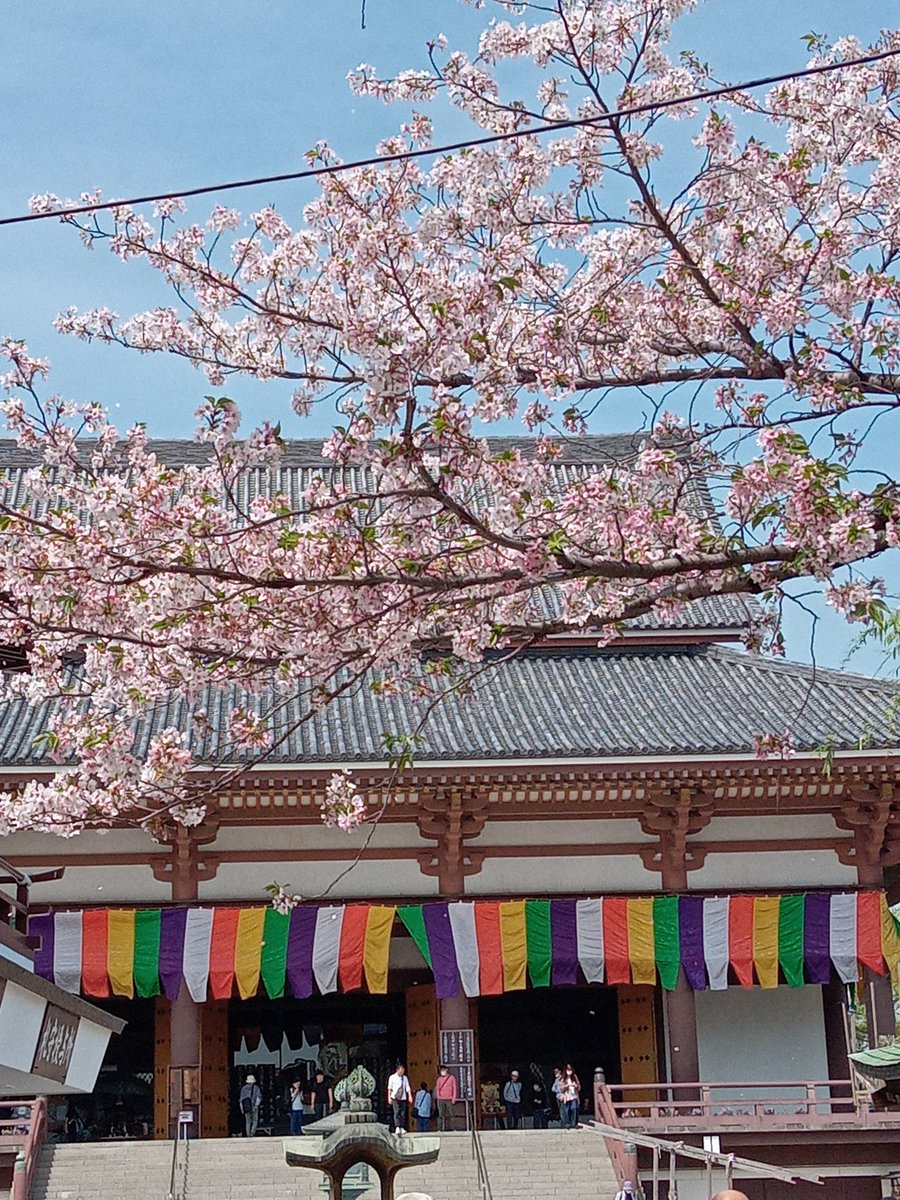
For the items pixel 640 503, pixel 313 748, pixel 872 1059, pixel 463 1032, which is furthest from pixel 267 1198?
pixel 640 503

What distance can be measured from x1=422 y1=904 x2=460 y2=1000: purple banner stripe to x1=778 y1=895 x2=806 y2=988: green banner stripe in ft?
12.9

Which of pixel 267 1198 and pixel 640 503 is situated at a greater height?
pixel 640 503

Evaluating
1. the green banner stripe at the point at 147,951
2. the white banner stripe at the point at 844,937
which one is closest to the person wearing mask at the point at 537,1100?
the white banner stripe at the point at 844,937

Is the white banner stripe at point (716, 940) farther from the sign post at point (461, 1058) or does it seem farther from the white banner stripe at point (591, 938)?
the sign post at point (461, 1058)

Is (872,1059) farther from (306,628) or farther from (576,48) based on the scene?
(576,48)

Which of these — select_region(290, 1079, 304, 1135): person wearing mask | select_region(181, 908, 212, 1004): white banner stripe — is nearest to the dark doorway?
select_region(290, 1079, 304, 1135): person wearing mask

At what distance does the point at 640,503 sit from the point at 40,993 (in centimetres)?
357

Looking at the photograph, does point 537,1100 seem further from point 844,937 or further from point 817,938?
point 844,937

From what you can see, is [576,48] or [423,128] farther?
[423,128]

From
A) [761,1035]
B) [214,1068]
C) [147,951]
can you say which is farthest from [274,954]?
[761,1035]

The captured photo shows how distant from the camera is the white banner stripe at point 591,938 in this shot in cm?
1792

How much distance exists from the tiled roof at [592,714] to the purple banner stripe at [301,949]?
2.04m

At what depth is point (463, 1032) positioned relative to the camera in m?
17.8

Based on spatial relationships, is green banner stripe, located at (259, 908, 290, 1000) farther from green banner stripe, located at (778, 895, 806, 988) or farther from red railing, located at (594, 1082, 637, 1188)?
green banner stripe, located at (778, 895, 806, 988)
